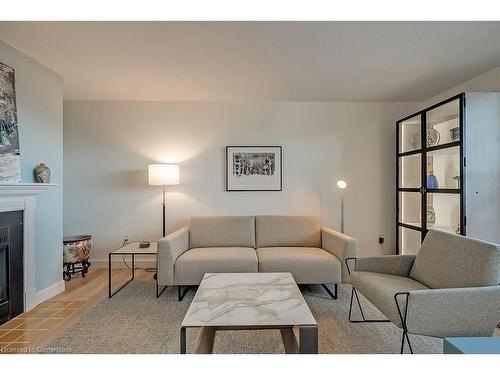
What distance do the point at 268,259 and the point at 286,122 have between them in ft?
6.36

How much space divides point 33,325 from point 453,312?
293cm

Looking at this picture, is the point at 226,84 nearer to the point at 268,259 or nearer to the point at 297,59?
the point at 297,59

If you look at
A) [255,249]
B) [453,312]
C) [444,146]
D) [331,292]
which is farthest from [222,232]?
[444,146]

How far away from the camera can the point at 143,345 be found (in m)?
1.89

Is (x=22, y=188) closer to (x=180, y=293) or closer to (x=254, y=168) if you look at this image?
(x=180, y=293)

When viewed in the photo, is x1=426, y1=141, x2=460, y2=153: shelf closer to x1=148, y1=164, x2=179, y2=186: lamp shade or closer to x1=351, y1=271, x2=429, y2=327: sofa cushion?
x1=351, y1=271, x2=429, y2=327: sofa cushion

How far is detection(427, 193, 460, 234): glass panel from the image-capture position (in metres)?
2.77

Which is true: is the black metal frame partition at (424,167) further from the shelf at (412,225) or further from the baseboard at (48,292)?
the baseboard at (48,292)

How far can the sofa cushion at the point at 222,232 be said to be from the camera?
3299 mm

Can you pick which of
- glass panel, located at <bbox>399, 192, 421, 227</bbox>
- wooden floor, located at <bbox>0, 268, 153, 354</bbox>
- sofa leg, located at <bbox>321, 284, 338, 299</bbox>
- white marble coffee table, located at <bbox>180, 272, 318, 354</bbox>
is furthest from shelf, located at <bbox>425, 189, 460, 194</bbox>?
wooden floor, located at <bbox>0, 268, 153, 354</bbox>

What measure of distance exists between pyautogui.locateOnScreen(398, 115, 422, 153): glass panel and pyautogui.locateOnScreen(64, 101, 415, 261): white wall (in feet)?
0.64

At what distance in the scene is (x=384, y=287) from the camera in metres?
1.89

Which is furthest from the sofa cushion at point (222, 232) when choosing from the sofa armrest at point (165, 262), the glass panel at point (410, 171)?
the glass panel at point (410, 171)

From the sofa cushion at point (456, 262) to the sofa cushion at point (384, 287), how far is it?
114 mm
